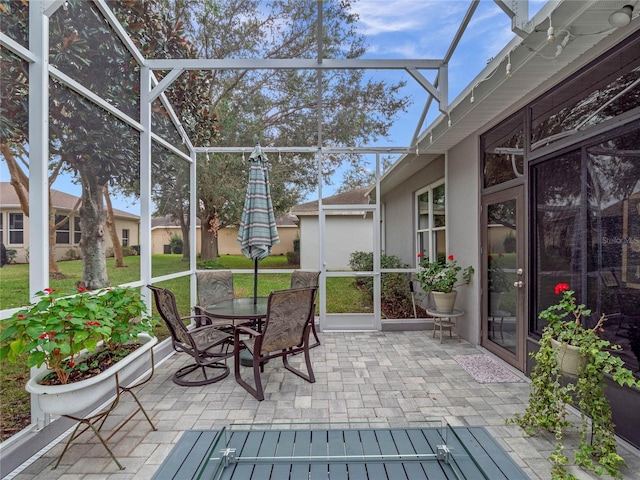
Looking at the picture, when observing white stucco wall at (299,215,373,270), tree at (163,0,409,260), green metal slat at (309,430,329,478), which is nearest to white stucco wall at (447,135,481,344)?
tree at (163,0,409,260)

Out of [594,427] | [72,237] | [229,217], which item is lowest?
[594,427]

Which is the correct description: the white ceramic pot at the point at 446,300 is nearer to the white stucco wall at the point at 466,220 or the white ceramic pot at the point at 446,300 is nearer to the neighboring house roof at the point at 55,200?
the white stucco wall at the point at 466,220

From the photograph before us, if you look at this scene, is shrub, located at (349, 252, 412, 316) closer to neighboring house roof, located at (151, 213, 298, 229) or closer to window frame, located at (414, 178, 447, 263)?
window frame, located at (414, 178, 447, 263)

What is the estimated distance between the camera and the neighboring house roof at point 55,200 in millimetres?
2377

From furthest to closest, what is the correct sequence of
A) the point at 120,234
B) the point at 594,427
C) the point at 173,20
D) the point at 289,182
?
the point at 289,182
the point at 173,20
the point at 120,234
the point at 594,427

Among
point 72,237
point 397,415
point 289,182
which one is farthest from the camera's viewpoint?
point 289,182

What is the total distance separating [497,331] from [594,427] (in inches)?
79.9

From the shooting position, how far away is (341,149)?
18.2 ft

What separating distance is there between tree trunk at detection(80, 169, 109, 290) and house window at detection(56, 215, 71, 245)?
0.25 metres

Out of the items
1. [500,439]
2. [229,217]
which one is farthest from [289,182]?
[500,439]

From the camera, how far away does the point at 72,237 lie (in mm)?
3062

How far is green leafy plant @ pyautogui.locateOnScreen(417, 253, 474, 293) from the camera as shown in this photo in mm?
4730

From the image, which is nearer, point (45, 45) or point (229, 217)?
point (45, 45)

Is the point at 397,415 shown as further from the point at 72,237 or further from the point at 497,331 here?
the point at 72,237
